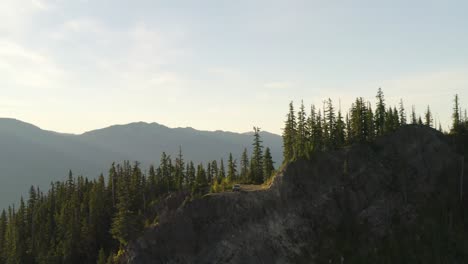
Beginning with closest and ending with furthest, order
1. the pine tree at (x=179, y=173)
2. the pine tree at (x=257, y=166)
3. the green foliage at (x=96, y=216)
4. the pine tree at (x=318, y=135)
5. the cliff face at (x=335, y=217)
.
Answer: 1. the cliff face at (x=335, y=217)
2. the green foliage at (x=96, y=216)
3. the pine tree at (x=318, y=135)
4. the pine tree at (x=257, y=166)
5. the pine tree at (x=179, y=173)

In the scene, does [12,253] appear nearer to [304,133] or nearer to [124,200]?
[124,200]

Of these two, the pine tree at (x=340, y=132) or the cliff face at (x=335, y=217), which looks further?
the pine tree at (x=340, y=132)

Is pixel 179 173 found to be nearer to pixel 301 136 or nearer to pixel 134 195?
pixel 134 195

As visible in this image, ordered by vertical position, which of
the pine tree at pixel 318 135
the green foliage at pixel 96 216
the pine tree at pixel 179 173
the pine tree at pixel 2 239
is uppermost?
the pine tree at pixel 318 135

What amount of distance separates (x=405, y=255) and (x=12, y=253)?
340 feet

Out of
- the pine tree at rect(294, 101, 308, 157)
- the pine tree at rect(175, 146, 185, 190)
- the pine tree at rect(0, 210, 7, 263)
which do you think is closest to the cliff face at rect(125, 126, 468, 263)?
the pine tree at rect(294, 101, 308, 157)

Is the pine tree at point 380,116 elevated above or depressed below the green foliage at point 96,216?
above

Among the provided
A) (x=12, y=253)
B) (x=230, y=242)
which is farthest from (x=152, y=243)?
(x=12, y=253)

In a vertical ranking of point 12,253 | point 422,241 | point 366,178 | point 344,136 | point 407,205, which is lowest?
point 12,253

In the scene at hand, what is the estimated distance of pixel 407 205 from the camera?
3406 inches

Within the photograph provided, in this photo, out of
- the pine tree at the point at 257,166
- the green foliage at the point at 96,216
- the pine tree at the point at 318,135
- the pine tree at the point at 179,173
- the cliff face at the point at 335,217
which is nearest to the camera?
the cliff face at the point at 335,217

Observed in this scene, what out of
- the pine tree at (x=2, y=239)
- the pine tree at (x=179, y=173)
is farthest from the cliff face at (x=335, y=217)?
the pine tree at (x=2, y=239)

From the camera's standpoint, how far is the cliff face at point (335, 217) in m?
76.2

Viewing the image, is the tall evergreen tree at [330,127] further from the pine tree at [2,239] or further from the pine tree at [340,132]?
the pine tree at [2,239]
